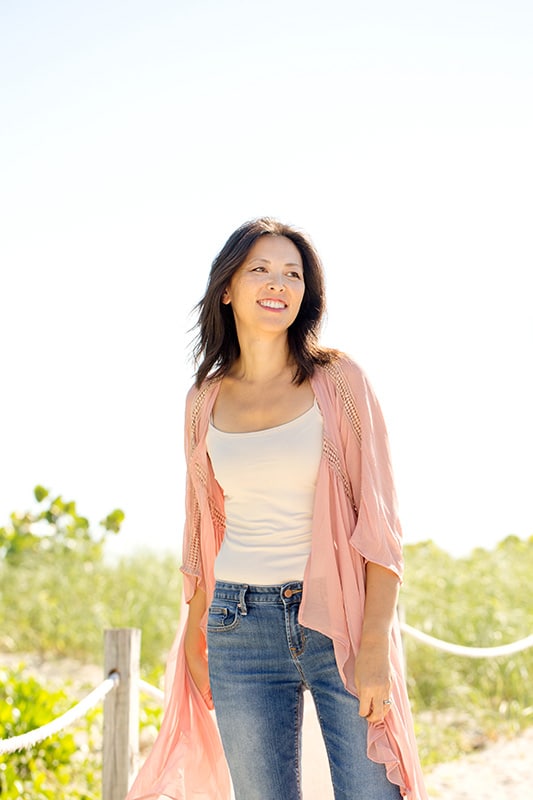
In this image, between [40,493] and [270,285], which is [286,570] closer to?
[270,285]

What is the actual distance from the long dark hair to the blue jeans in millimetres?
649

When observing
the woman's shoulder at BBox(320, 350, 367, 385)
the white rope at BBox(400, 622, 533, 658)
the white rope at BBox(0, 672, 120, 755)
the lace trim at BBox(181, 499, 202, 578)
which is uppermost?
the woman's shoulder at BBox(320, 350, 367, 385)

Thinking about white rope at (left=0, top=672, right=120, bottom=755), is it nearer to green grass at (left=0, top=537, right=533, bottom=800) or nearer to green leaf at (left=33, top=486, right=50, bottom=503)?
green grass at (left=0, top=537, right=533, bottom=800)

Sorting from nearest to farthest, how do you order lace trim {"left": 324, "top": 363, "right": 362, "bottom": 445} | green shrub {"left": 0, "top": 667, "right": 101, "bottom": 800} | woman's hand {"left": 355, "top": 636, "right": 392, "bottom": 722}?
woman's hand {"left": 355, "top": 636, "right": 392, "bottom": 722} < lace trim {"left": 324, "top": 363, "right": 362, "bottom": 445} < green shrub {"left": 0, "top": 667, "right": 101, "bottom": 800}

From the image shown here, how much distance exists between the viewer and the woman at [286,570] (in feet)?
7.23

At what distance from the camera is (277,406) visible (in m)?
2.49

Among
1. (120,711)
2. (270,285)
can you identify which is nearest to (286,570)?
(270,285)

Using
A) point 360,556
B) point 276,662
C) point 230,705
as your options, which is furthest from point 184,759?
point 360,556

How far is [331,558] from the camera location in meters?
2.29

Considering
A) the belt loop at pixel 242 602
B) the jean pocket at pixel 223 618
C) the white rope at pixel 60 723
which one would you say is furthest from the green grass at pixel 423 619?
the belt loop at pixel 242 602

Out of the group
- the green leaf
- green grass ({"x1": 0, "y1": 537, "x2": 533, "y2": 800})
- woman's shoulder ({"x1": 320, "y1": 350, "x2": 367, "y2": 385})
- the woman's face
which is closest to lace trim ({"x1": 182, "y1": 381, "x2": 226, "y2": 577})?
the woman's face

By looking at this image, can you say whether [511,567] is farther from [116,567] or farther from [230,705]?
[230,705]

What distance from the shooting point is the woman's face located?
8.30 feet

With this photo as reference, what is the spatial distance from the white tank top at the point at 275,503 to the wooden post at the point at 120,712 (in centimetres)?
117
